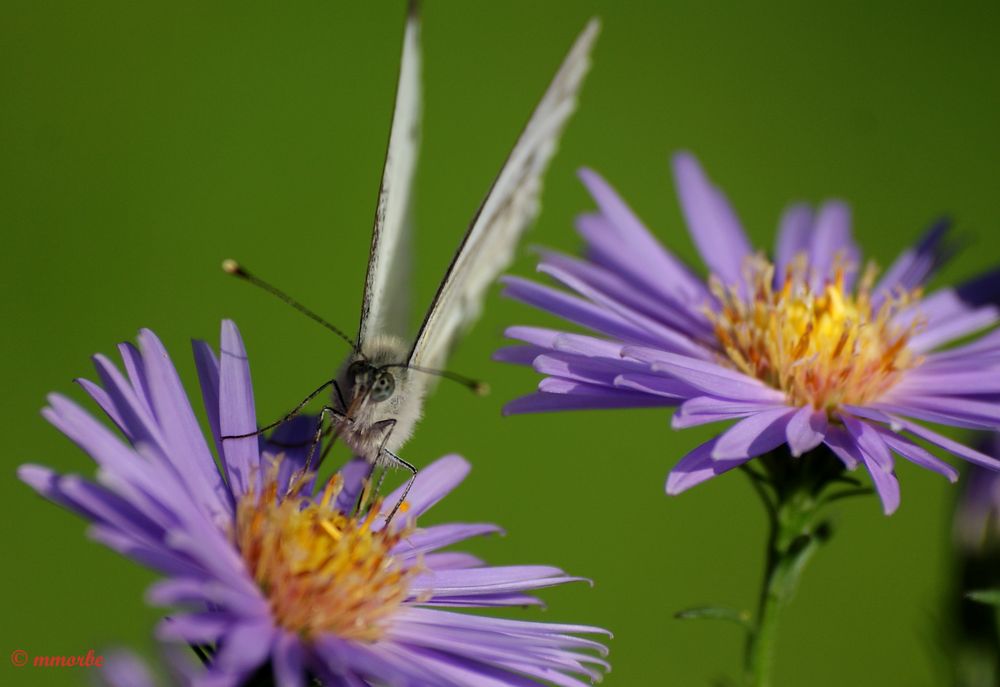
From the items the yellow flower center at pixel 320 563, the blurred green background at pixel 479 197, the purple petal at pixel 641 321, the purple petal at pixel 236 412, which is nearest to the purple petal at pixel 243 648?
the yellow flower center at pixel 320 563

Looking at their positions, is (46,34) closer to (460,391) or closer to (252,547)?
(460,391)

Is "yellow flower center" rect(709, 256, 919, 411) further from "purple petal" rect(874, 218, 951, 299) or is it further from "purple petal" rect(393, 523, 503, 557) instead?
"purple petal" rect(393, 523, 503, 557)

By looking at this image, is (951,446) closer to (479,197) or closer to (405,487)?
(405,487)

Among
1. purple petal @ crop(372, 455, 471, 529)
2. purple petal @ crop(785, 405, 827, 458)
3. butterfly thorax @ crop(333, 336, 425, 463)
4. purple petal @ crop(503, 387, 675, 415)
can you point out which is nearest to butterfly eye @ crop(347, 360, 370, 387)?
butterfly thorax @ crop(333, 336, 425, 463)

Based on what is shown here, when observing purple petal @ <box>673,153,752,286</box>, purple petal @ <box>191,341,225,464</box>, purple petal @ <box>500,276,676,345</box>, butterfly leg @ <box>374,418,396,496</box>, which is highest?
purple petal @ <box>673,153,752,286</box>

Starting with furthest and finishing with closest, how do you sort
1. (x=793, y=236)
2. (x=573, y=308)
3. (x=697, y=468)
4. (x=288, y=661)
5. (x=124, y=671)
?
(x=793, y=236) → (x=573, y=308) → (x=697, y=468) → (x=124, y=671) → (x=288, y=661)

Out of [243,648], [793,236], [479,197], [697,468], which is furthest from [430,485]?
[479,197]

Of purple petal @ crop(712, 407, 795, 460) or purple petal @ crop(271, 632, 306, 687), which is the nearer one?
purple petal @ crop(271, 632, 306, 687)
